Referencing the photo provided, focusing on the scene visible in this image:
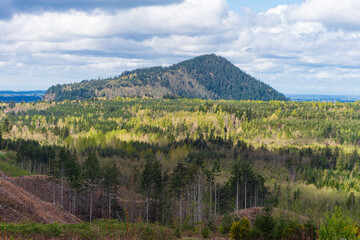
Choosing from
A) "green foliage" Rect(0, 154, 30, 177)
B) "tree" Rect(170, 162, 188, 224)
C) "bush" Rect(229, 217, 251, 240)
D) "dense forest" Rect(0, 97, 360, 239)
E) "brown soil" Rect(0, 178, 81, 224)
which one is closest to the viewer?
"brown soil" Rect(0, 178, 81, 224)

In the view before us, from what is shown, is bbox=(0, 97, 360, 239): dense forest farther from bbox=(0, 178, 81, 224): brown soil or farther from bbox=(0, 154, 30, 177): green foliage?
bbox=(0, 178, 81, 224): brown soil

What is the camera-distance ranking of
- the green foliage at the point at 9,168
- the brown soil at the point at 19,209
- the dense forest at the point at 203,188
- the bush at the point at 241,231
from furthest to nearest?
the green foliage at the point at 9,168
the dense forest at the point at 203,188
the bush at the point at 241,231
the brown soil at the point at 19,209

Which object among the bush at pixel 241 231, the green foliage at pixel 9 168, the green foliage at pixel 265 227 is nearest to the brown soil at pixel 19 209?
the bush at pixel 241 231

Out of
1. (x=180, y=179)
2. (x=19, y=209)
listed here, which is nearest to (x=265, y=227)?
(x=19, y=209)

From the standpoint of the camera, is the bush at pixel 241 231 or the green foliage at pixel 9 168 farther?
the green foliage at pixel 9 168

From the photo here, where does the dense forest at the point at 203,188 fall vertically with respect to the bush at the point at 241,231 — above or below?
below

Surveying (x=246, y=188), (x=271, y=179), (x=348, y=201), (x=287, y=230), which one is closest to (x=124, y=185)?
(x=246, y=188)

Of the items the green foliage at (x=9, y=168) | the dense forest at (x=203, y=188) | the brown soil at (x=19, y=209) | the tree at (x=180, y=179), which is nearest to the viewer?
the brown soil at (x=19, y=209)

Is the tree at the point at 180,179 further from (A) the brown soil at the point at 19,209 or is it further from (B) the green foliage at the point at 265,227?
(B) the green foliage at the point at 265,227

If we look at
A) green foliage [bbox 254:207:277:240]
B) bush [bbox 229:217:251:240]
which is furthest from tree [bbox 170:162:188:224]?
green foliage [bbox 254:207:277:240]

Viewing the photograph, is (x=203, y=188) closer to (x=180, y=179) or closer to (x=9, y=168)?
(x=180, y=179)

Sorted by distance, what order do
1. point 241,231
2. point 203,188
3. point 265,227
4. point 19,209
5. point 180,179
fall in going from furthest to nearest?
point 203,188 < point 180,179 < point 19,209 < point 265,227 < point 241,231

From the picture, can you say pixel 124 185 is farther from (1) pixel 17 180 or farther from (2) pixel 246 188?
(2) pixel 246 188

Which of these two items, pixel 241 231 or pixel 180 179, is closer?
pixel 241 231
